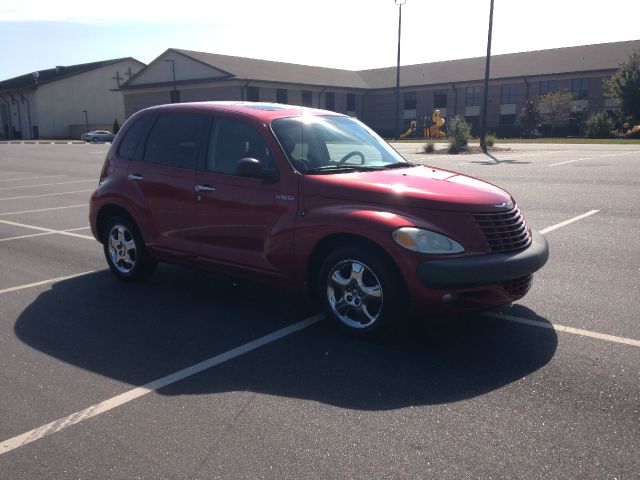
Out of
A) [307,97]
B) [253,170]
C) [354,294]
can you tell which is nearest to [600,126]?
Answer: [307,97]

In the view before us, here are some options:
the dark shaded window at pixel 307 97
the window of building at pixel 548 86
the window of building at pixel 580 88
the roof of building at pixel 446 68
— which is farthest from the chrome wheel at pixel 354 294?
the dark shaded window at pixel 307 97

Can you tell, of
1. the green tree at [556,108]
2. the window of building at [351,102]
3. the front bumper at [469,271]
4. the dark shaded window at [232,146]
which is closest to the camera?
the front bumper at [469,271]

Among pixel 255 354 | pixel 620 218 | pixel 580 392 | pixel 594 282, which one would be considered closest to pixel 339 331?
pixel 255 354

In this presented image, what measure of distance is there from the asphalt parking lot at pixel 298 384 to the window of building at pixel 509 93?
59.7 meters

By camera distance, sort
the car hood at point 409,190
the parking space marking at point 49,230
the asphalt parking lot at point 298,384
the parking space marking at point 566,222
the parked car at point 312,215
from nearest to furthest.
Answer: the asphalt parking lot at point 298,384, the parked car at point 312,215, the car hood at point 409,190, the parking space marking at point 566,222, the parking space marking at point 49,230

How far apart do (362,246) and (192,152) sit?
2.26 m

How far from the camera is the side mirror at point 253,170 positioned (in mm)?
5379

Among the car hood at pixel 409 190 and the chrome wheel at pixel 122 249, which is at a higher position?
the car hood at pixel 409 190

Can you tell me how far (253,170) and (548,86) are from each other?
61208 millimetres

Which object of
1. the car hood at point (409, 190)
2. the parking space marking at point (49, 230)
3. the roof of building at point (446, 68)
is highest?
the roof of building at point (446, 68)

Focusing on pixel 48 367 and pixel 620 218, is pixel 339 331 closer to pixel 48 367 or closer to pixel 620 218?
pixel 48 367

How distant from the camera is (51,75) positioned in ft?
265

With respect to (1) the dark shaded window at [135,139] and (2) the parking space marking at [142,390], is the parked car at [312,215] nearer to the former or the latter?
(1) the dark shaded window at [135,139]

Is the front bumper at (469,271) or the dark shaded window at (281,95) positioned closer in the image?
the front bumper at (469,271)
